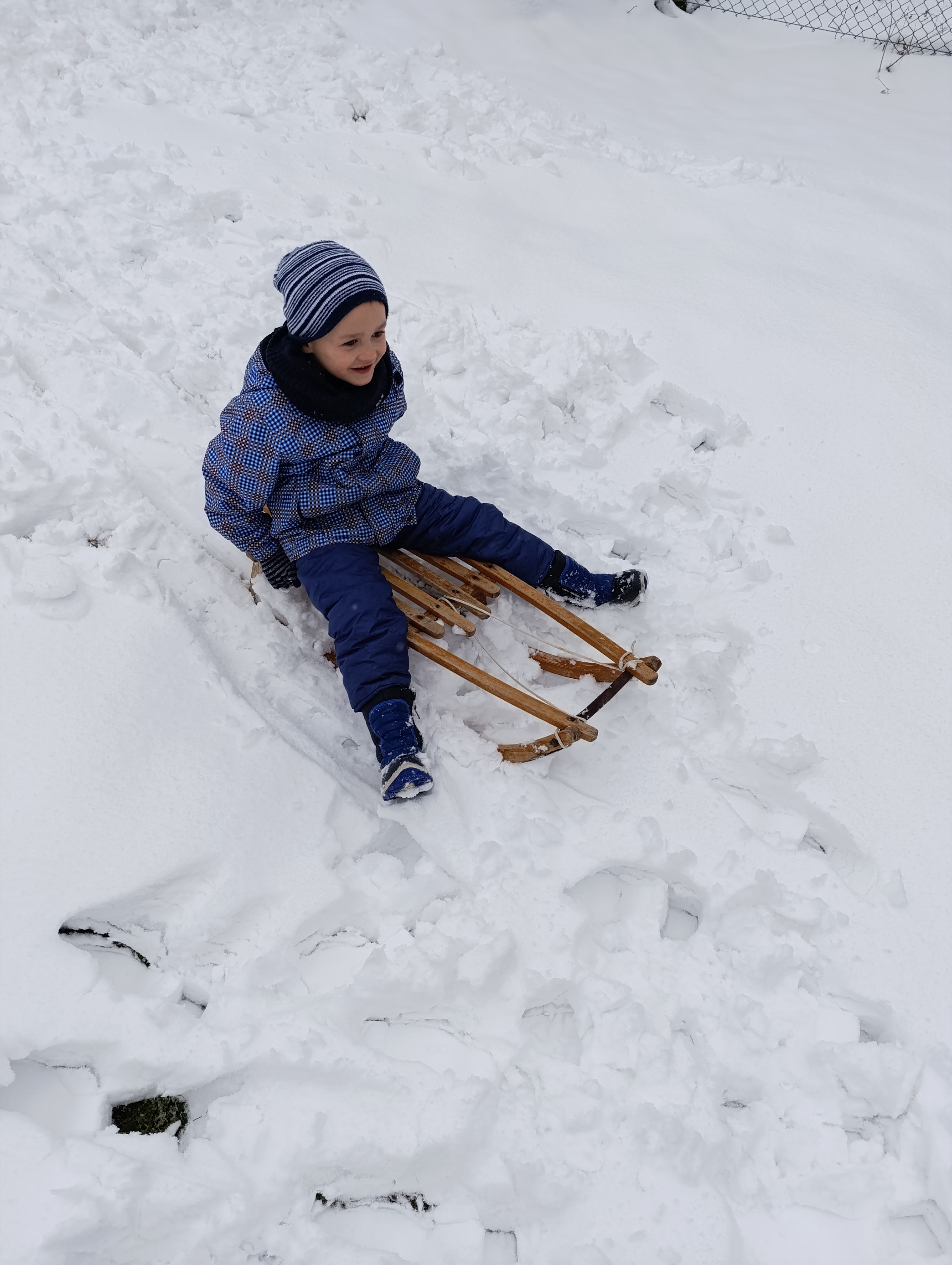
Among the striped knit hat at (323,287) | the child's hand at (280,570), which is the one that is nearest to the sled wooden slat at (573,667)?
the child's hand at (280,570)

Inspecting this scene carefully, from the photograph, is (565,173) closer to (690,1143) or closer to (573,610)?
(573,610)

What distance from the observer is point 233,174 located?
3.39 metres

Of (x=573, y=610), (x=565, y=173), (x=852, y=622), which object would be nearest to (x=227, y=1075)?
(x=573, y=610)

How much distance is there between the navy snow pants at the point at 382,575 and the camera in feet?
6.91

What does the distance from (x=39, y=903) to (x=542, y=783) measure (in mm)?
1092

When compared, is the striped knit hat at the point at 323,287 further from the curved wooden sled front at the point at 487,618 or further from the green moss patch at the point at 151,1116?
the green moss patch at the point at 151,1116

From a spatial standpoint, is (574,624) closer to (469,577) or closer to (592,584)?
(592,584)

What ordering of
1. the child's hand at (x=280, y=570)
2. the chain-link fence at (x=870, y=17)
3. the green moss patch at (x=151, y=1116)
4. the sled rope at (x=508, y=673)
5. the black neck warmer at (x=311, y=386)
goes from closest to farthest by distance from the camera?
the green moss patch at (x=151, y=1116) → the black neck warmer at (x=311, y=386) → the child's hand at (x=280, y=570) → the sled rope at (x=508, y=673) → the chain-link fence at (x=870, y=17)

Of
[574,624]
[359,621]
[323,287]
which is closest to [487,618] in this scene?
[574,624]

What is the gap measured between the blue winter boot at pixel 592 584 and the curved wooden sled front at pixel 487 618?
49mm

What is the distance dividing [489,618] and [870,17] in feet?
14.7

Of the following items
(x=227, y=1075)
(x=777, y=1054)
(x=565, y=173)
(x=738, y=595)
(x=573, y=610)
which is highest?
(x=565, y=173)

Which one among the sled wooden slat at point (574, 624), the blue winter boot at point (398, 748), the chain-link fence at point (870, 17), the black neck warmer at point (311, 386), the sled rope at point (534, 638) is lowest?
the blue winter boot at point (398, 748)

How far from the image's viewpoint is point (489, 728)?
2299mm
